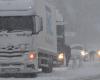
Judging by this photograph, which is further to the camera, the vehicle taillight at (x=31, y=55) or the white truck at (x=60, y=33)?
the white truck at (x=60, y=33)

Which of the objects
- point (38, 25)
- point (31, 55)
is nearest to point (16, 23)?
point (38, 25)

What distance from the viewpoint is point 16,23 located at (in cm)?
2825

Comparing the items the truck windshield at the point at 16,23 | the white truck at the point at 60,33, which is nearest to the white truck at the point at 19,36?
the truck windshield at the point at 16,23

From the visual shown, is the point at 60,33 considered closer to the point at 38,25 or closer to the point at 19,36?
the point at 38,25

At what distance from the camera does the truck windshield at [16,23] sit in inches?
1109

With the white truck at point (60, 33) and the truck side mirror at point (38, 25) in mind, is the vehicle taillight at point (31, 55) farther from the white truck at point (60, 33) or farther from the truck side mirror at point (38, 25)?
the white truck at point (60, 33)

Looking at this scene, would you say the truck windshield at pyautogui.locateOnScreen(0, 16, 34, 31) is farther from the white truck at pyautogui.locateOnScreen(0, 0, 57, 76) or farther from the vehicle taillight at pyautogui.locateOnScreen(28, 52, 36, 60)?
the vehicle taillight at pyautogui.locateOnScreen(28, 52, 36, 60)

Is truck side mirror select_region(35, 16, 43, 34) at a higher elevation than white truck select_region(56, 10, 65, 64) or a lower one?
higher

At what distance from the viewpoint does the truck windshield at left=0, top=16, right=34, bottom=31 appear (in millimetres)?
28156

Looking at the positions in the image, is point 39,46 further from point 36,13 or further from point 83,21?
point 83,21

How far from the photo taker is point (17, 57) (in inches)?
1108

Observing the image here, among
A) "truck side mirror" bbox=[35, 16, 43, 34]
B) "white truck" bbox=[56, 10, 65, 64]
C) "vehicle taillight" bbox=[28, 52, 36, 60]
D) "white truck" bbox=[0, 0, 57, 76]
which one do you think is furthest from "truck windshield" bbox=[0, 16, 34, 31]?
"white truck" bbox=[56, 10, 65, 64]

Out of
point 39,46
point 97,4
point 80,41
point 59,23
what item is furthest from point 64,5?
point 39,46

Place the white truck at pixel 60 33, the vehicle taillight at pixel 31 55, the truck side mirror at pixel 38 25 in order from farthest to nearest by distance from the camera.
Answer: the white truck at pixel 60 33 → the vehicle taillight at pixel 31 55 → the truck side mirror at pixel 38 25
